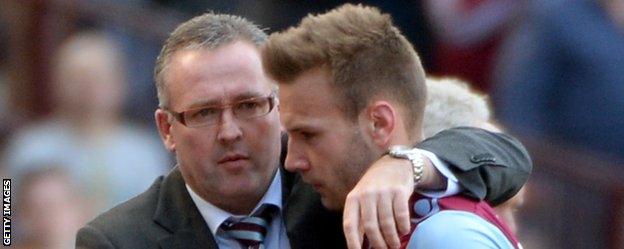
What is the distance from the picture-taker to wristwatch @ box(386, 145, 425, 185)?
4.05 meters

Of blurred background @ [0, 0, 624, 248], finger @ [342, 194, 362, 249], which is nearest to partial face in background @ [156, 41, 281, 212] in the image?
finger @ [342, 194, 362, 249]

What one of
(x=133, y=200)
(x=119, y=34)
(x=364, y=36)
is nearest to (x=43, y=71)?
(x=119, y=34)

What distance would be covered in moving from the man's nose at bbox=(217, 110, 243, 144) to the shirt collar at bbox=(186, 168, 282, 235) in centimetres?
21

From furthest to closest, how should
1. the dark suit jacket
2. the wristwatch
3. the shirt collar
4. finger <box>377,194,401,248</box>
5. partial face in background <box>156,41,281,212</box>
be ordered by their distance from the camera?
the shirt collar → partial face in background <box>156,41,281,212</box> → the dark suit jacket → the wristwatch → finger <box>377,194,401,248</box>

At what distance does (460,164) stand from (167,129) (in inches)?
32.8

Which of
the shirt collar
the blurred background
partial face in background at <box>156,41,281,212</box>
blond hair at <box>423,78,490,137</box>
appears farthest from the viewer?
the blurred background

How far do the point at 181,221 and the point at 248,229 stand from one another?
16 centimetres

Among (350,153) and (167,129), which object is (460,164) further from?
(167,129)

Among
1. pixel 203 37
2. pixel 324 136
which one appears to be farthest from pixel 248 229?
pixel 324 136

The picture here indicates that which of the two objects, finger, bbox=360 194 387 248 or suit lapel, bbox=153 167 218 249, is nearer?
finger, bbox=360 194 387 248

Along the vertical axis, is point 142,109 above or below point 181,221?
above

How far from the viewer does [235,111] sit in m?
4.59

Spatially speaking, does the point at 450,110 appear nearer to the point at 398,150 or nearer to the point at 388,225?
the point at 398,150

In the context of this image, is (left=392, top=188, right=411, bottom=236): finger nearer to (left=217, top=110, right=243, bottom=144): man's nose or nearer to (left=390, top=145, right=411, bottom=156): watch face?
(left=390, top=145, right=411, bottom=156): watch face
